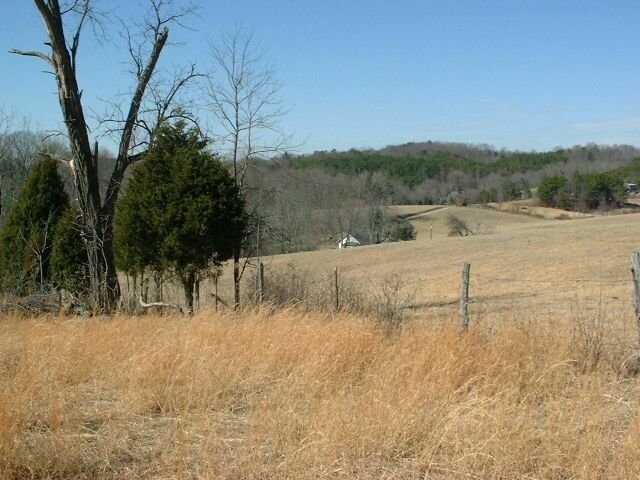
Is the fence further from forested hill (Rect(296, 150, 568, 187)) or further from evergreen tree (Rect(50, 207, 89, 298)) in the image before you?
forested hill (Rect(296, 150, 568, 187))

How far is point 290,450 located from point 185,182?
444 inches

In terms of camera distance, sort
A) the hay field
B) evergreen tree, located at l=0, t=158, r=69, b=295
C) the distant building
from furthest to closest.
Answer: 1. the distant building
2. evergreen tree, located at l=0, t=158, r=69, b=295
3. the hay field

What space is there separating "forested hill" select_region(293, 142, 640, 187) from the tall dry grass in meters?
130

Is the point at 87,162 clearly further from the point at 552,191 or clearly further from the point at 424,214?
the point at 552,191

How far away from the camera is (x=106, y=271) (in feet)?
44.6

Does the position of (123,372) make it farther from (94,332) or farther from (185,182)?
(185,182)

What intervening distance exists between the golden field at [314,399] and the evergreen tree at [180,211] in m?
5.71

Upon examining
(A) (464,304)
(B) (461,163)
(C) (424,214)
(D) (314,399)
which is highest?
(B) (461,163)

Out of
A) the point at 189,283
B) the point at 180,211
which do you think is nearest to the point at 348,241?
the point at 189,283

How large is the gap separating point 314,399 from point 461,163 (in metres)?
173

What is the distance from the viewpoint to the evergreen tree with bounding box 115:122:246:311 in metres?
15.0

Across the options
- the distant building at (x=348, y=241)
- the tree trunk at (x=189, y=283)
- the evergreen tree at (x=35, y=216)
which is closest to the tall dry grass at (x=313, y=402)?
the tree trunk at (x=189, y=283)

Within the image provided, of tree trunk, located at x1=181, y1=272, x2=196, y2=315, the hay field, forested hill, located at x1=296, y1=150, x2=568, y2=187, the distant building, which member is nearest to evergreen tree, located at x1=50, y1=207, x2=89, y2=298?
tree trunk, located at x1=181, y1=272, x2=196, y2=315

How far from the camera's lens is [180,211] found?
1497cm
